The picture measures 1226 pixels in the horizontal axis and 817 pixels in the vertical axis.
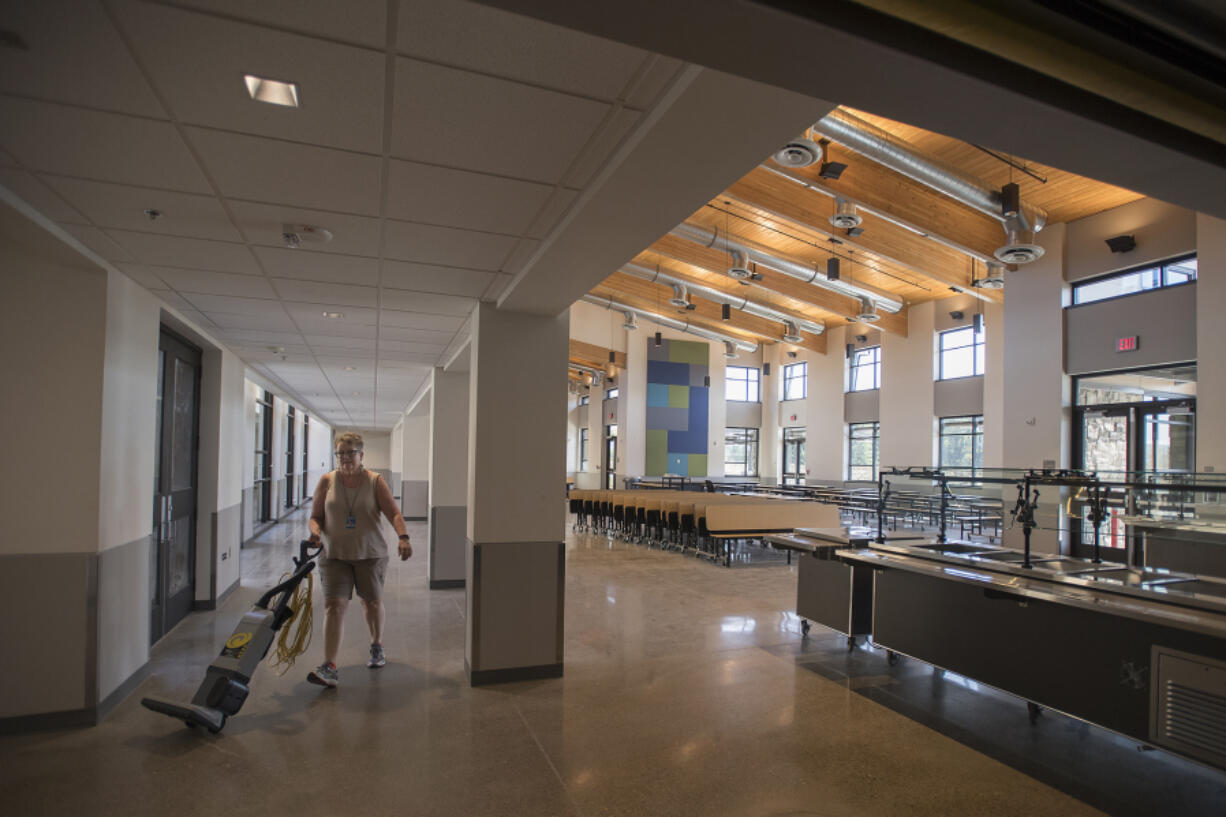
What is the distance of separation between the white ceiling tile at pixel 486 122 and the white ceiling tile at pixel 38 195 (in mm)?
1476

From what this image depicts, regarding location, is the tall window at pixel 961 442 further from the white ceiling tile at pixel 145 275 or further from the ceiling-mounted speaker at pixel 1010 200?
the white ceiling tile at pixel 145 275

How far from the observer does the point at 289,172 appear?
2.39 meters

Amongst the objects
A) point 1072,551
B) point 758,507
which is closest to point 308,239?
point 1072,551

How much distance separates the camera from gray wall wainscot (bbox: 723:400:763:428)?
2056 centimetres

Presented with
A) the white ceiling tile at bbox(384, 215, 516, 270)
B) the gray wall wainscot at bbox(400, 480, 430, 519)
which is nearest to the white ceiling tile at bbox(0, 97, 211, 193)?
the white ceiling tile at bbox(384, 215, 516, 270)

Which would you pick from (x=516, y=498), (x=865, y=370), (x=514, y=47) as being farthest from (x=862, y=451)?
(x=514, y=47)

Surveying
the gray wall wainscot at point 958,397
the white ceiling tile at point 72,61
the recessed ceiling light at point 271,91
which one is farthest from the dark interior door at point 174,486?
the gray wall wainscot at point 958,397

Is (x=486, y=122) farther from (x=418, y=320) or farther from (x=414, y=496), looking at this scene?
(x=414, y=496)

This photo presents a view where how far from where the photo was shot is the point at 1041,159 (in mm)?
1704

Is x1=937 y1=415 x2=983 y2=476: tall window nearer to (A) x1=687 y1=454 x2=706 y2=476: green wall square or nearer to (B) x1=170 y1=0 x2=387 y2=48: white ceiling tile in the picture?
(A) x1=687 y1=454 x2=706 y2=476: green wall square

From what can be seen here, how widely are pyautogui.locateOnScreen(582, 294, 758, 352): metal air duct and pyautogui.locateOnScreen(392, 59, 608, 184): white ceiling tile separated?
12.6m

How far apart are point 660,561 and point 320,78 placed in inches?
304

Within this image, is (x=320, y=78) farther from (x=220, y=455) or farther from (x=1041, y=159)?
(x=220, y=455)

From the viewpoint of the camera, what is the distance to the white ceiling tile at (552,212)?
256 centimetres
